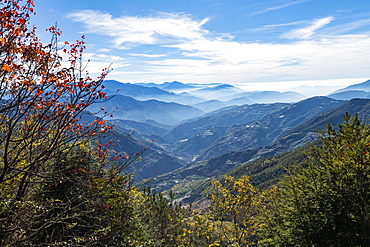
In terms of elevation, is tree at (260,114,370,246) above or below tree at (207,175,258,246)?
above

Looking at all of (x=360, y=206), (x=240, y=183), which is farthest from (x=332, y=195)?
(x=240, y=183)

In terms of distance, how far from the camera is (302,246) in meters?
8.55

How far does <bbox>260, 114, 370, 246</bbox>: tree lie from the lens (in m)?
7.95

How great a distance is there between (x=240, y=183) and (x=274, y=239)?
15.8ft

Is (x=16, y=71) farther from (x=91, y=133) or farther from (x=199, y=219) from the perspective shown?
(x=199, y=219)

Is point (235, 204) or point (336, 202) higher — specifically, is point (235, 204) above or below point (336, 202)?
below

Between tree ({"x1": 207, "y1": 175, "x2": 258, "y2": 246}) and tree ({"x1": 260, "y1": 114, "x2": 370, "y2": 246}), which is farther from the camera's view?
tree ({"x1": 207, "y1": 175, "x2": 258, "y2": 246})

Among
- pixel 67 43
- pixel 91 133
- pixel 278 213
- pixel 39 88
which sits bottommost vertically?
pixel 278 213

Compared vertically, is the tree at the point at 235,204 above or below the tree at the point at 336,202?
below

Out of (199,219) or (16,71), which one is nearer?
(16,71)

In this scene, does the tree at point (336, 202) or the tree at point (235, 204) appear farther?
the tree at point (235, 204)

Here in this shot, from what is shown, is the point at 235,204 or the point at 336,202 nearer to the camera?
the point at 336,202

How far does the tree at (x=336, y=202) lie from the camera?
7.95 metres

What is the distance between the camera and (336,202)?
27.9ft
